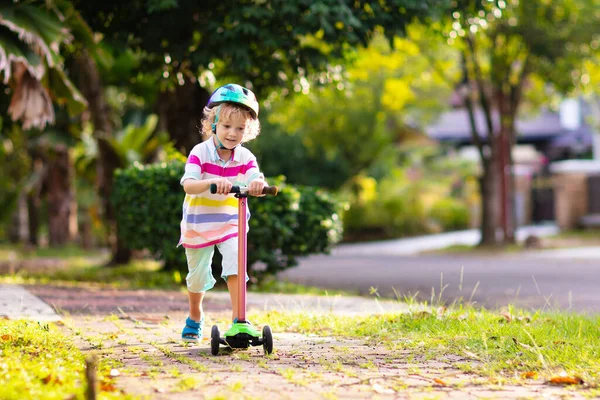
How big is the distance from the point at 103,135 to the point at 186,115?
2480mm

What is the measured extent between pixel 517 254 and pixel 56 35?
1215cm

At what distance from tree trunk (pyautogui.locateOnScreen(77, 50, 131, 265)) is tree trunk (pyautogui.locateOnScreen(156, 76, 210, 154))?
2.20 meters

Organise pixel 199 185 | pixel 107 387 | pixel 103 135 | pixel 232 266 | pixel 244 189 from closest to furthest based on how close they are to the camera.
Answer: pixel 107 387 < pixel 244 189 < pixel 199 185 < pixel 232 266 < pixel 103 135

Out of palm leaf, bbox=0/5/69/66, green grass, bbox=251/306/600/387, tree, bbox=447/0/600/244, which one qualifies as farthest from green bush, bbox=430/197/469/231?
green grass, bbox=251/306/600/387

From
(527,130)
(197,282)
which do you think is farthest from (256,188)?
(527,130)

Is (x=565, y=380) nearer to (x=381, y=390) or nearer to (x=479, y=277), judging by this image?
(x=381, y=390)

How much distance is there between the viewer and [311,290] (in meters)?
10.5

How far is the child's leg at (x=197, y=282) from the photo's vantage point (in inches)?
213

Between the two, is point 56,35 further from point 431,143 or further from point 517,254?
point 431,143

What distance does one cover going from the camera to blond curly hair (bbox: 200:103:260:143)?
16.7 ft

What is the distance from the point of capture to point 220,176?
527 cm

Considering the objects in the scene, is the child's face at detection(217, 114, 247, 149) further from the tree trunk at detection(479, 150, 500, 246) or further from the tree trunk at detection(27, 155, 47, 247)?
the tree trunk at detection(27, 155, 47, 247)

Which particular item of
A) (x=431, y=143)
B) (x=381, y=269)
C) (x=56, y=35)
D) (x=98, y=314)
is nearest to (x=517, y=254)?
(x=381, y=269)

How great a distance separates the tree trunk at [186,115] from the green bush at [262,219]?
2148 millimetres
